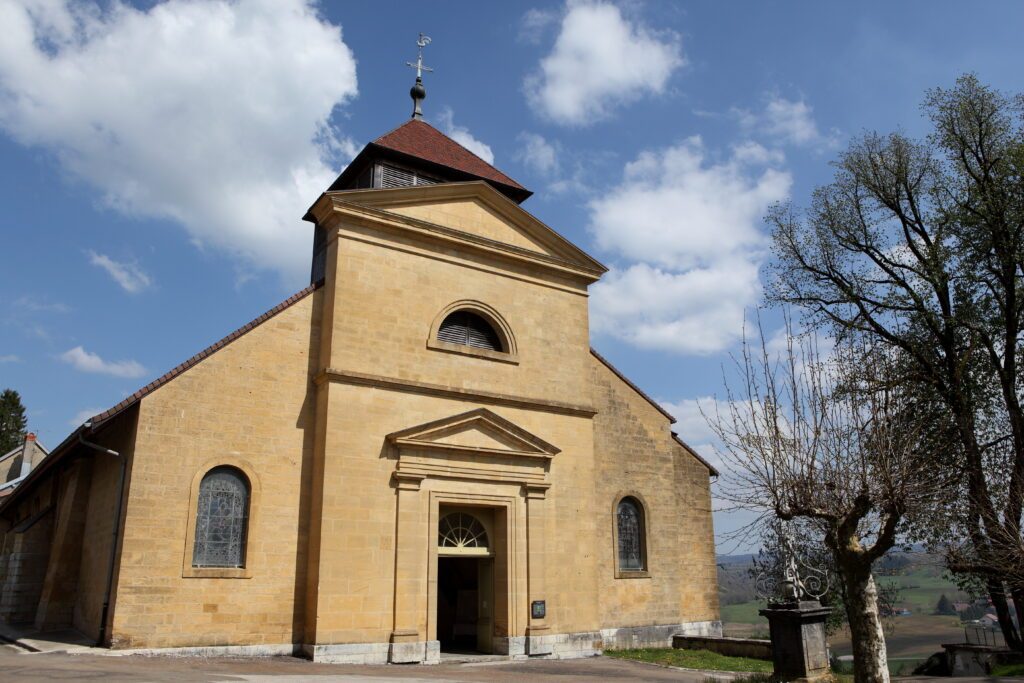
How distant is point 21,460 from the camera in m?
40.4

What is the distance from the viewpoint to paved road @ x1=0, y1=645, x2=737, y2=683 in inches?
396

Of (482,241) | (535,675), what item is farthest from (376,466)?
(482,241)

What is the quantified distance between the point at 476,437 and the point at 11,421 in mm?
43687

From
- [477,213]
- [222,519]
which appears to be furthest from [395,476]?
[477,213]

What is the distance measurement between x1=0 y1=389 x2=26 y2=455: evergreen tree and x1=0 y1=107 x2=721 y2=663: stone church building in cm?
3086

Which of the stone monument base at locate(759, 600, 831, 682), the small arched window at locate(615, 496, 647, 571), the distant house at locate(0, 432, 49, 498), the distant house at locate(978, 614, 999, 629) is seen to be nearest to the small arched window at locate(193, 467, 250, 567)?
the small arched window at locate(615, 496, 647, 571)

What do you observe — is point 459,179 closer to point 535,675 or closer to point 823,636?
point 535,675

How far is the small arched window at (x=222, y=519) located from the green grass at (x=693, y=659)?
29.1 ft

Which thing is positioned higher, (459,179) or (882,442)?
(459,179)

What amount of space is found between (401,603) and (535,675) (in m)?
3.03

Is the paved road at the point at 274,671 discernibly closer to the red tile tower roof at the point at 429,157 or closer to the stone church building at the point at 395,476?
the stone church building at the point at 395,476

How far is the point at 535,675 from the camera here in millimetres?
13281

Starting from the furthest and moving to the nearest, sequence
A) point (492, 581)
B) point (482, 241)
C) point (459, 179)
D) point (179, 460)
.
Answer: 1. point (459, 179)
2. point (482, 241)
3. point (492, 581)
4. point (179, 460)

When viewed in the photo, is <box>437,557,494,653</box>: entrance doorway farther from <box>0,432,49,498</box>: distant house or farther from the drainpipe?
<box>0,432,49,498</box>: distant house
